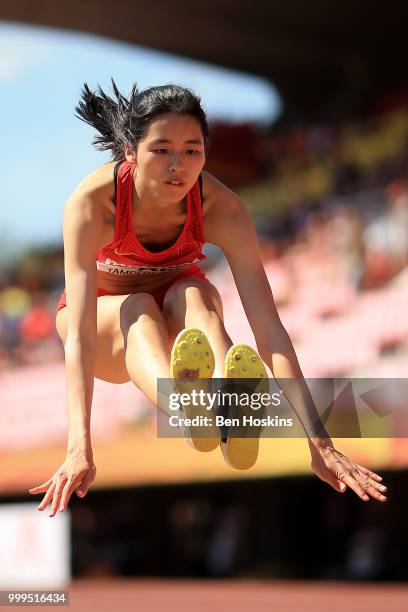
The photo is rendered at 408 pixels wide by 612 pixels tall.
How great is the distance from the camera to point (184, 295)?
4.61 meters

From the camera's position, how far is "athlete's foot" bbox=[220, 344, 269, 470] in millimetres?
4211

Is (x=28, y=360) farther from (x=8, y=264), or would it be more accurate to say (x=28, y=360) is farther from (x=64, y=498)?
(x=64, y=498)

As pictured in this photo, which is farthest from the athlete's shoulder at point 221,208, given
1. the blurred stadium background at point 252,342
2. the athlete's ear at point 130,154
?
the blurred stadium background at point 252,342

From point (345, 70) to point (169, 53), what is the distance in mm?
2688

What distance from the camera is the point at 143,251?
4.57 meters

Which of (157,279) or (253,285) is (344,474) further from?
(157,279)

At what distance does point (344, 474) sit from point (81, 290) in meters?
1.19

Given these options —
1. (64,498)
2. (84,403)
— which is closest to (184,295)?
(84,403)

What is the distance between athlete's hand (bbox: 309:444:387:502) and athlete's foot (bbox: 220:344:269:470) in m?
0.25

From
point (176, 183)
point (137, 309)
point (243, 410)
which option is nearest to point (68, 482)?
point (243, 410)

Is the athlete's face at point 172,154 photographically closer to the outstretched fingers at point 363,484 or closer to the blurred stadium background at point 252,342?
the outstretched fingers at point 363,484

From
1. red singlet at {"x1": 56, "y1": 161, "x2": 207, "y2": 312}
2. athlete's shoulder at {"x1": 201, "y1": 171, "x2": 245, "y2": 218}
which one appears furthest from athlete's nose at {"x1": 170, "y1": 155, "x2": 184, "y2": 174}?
athlete's shoulder at {"x1": 201, "y1": 171, "x2": 245, "y2": 218}

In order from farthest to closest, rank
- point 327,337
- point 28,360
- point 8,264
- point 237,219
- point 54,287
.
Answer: point 8,264 → point 54,287 → point 28,360 → point 327,337 → point 237,219

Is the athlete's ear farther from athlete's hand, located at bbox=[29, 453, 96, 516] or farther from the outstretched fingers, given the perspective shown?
the outstretched fingers
